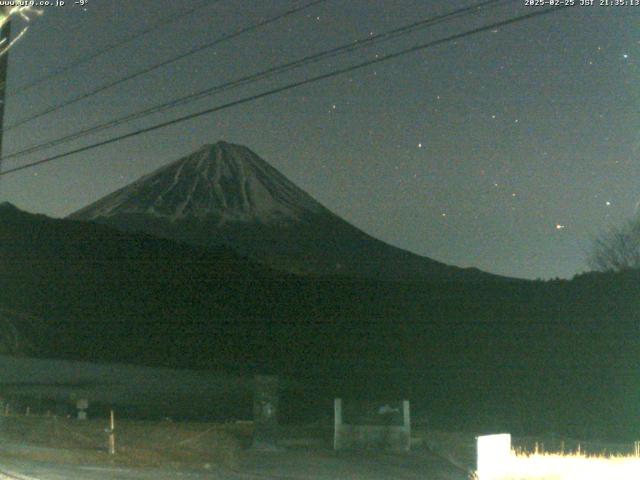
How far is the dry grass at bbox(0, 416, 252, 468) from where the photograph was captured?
1343 centimetres

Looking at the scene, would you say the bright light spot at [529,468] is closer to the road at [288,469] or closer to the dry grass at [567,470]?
the dry grass at [567,470]

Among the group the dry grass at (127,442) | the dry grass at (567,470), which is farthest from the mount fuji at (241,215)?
the dry grass at (567,470)

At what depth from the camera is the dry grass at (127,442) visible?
13.4 m

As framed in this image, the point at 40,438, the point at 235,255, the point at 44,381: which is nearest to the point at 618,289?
the point at 44,381

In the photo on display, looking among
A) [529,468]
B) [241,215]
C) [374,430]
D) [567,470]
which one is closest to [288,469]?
[374,430]

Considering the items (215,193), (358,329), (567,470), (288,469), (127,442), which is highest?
(215,193)

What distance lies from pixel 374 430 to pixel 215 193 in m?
151

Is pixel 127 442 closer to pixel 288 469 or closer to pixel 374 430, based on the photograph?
pixel 288 469

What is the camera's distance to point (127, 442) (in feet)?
51.0

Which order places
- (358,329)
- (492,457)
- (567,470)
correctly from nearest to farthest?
(492,457) < (567,470) < (358,329)

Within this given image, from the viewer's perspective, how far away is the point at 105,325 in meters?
59.4

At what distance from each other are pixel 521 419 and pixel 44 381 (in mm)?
17162

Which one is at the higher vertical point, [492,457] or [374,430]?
[492,457]

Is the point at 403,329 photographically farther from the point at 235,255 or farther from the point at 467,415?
the point at 235,255
